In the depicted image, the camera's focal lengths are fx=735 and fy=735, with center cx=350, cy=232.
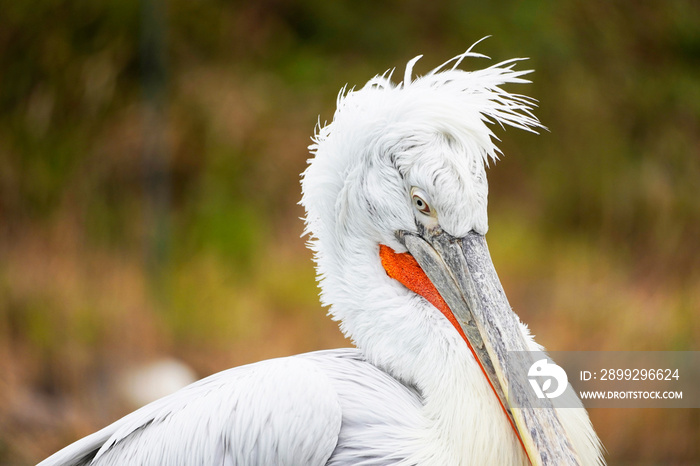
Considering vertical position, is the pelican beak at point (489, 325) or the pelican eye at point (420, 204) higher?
the pelican eye at point (420, 204)

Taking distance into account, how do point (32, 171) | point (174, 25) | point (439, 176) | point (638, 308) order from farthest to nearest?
1. point (174, 25)
2. point (32, 171)
3. point (638, 308)
4. point (439, 176)

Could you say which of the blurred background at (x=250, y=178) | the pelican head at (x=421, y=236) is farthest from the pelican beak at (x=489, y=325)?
the blurred background at (x=250, y=178)

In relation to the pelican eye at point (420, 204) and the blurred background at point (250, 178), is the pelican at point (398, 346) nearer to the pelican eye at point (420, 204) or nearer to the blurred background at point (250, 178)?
the pelican eye at point (420, 204)

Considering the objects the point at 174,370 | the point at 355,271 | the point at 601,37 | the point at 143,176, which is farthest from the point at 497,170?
the point at 355,271

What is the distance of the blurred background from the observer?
15.9 ft

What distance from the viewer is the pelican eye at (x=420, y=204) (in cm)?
196

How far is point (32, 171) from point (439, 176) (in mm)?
4708

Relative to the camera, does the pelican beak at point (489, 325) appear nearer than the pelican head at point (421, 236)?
Yes

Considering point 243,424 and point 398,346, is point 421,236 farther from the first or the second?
point 243,424

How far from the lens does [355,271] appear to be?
2086 mm

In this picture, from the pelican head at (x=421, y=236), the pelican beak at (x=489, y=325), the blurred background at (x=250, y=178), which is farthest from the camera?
the blurred background at (x=250, y=178)

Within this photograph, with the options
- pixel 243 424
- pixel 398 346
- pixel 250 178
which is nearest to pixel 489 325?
pixel 398 346

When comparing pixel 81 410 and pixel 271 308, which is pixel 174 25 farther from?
pixel 81 410

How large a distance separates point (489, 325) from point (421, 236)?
12.0 inches
